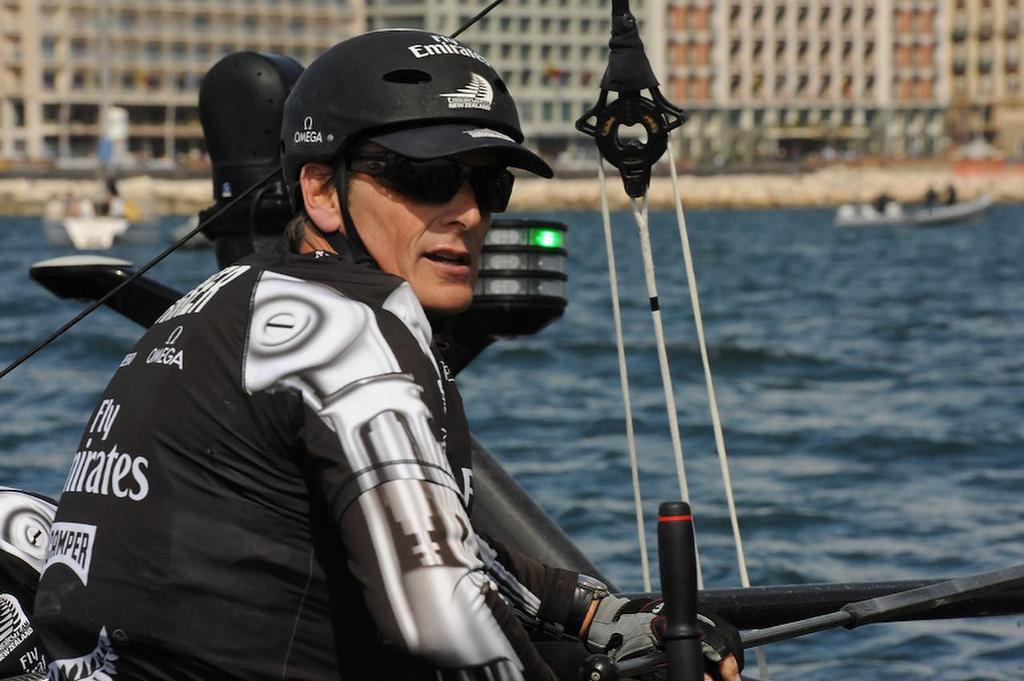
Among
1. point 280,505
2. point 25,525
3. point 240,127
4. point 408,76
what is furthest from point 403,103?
point 240,127

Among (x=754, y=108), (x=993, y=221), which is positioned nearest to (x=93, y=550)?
(x=993, y=221)

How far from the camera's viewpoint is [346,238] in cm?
289

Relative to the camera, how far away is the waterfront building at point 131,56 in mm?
109750

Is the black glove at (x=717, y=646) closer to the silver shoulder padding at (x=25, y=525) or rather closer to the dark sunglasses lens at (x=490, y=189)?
the dark sunglasses lens at (x=490, y=189)

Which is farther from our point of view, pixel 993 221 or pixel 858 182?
pixel 858 182

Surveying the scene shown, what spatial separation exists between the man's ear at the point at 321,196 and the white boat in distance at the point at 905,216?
78.4 metres

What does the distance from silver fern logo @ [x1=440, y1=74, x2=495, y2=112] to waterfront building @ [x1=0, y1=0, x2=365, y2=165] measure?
10663 cm

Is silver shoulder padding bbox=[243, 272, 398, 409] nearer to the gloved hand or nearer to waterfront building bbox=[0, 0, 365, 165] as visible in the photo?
the gloved hand

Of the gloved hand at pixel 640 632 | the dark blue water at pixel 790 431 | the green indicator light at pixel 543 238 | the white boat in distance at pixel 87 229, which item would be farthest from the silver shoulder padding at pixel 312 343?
the white boat in distance at pixel 87 229

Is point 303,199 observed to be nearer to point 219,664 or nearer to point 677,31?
point 219,664

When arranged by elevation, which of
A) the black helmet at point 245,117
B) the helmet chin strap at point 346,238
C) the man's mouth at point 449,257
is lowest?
the black helmet at point 245,117

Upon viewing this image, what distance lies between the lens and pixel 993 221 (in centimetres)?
9000

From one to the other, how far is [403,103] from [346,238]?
21 centimetres

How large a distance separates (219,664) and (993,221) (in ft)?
296
